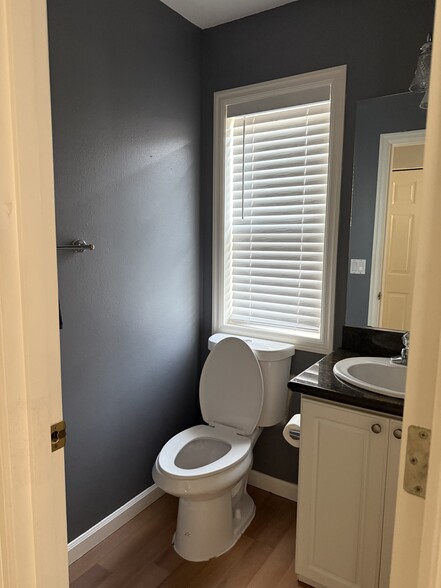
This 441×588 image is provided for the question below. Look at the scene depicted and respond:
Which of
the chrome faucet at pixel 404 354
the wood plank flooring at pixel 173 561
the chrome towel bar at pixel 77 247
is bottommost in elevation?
the wood plank flooring at pixel 173 561

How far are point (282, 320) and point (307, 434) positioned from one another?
813mm


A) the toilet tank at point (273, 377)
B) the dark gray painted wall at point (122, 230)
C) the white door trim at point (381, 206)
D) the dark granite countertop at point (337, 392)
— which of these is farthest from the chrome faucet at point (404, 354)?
the dark gray painted wall at point (122, 230)

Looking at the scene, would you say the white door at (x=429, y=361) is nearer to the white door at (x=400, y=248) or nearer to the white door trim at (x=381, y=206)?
the white door at (x=400, y=248)

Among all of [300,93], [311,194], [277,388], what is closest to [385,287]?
[311,194]

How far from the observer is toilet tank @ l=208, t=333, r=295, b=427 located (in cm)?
212

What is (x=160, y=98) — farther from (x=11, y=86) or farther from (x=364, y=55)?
(x=11, y=86)

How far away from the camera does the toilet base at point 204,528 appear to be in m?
1.87

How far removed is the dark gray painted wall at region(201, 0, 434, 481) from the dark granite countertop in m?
0.50

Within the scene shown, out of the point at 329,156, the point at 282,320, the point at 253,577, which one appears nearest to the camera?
the point at 253,577

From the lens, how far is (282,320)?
91.7 inches

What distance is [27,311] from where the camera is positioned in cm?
75

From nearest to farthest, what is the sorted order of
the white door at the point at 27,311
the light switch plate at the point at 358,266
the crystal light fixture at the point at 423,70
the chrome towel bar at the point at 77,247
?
the white door at the point at 27,311, the crystal light fixture at the point at 423,70, the chrome towel bar at the point at 77,247, the light switch plate at the point at 358,266

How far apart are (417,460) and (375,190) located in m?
1.57

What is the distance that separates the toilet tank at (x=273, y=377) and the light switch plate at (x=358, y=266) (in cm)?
51
